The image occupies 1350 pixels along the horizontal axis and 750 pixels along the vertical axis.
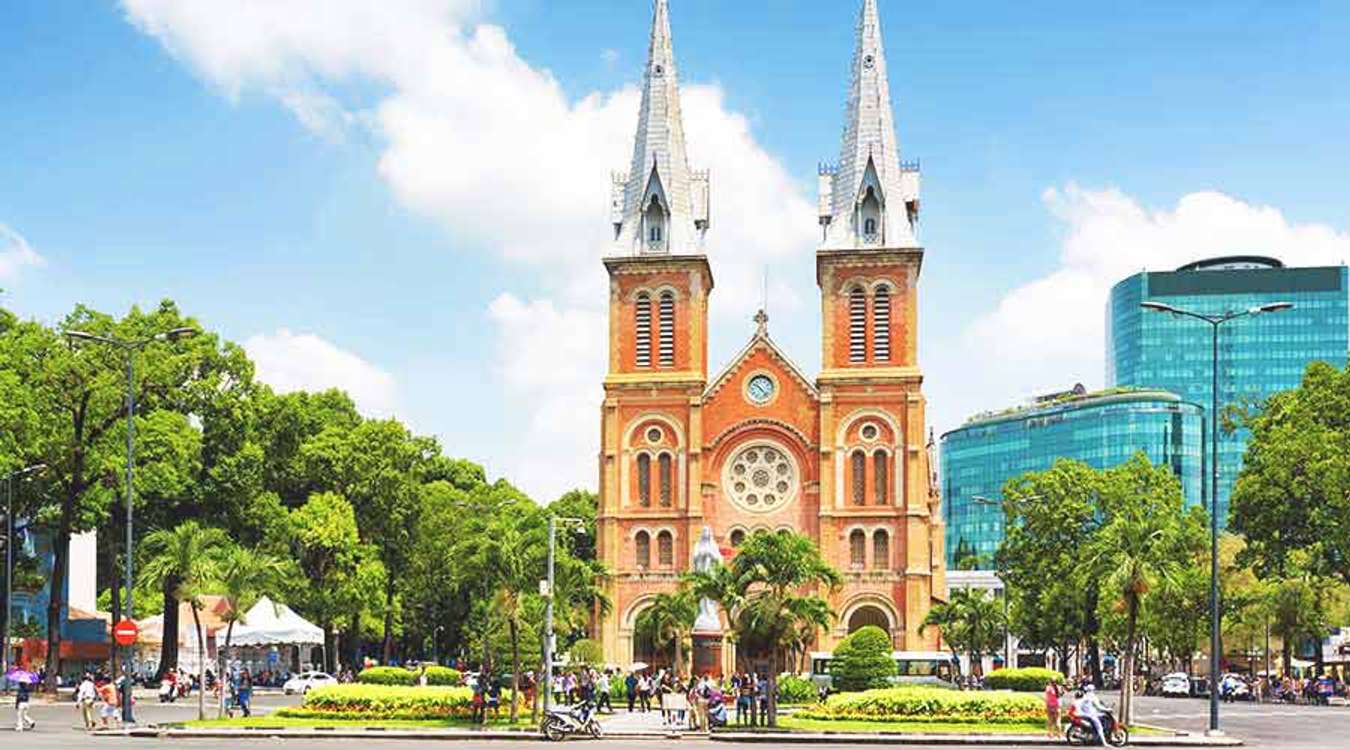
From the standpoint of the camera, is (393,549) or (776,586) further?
(393,549)

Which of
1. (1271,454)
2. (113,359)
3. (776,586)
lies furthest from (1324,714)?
(113,359)

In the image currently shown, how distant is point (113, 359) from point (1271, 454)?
44931mm

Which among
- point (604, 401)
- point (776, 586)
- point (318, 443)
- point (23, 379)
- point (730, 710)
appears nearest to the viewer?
point (776, 586)

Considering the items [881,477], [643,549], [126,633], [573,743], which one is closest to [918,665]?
[881,477]

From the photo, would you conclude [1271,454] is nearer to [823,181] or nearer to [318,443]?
[823,181]

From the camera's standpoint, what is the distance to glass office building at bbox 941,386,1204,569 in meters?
170

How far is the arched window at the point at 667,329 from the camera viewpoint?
8894cm

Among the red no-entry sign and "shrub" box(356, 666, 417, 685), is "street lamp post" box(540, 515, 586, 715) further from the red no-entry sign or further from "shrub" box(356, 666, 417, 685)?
"shrub" box(356, 666, 417, 685)

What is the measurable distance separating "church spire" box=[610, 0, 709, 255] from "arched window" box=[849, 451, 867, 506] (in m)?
14.1

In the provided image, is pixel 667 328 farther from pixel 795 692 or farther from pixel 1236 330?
pixel 1236 330

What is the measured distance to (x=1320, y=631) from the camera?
228 ft

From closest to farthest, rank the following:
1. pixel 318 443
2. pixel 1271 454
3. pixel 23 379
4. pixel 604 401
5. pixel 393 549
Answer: pixel 23 379 < pixel 1271 454 < pixel 318 443 < pixel 393 549 < pixel 604 401

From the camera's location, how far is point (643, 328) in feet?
293

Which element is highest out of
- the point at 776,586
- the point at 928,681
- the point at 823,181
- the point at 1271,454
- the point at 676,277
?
the point at 823,181
